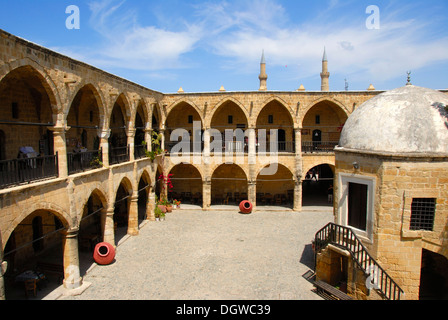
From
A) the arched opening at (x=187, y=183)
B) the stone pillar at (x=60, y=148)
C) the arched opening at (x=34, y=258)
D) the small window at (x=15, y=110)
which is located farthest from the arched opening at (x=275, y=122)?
the small window at (x=15, y=110)

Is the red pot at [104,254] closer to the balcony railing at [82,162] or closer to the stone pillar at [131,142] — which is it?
Answer: the balcony railing at [82,162]

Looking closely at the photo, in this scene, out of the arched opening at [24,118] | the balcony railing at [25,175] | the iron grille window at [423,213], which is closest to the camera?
the balcony railing at [25,175]

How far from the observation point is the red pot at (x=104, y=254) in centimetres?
1194

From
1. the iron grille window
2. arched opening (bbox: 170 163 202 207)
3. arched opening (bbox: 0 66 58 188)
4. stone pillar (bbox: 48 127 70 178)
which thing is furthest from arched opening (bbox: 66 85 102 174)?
the iron grille window

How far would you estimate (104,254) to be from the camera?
12094 millimetres

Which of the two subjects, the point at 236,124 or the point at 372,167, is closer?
the point at 372,167

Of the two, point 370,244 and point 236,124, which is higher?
point 236,124

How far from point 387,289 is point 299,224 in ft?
29.2

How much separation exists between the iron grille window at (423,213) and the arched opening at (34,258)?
34.3 ft

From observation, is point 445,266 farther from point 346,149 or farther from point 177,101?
point 177,101

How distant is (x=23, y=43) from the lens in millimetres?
8133

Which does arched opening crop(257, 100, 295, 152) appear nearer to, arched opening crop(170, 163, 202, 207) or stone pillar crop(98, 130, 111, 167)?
arched opening crop(170, 163, 202, 207)

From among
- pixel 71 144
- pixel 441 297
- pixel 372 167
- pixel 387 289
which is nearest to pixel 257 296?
pixel 387 289

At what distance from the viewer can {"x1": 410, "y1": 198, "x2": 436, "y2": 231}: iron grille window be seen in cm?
832
